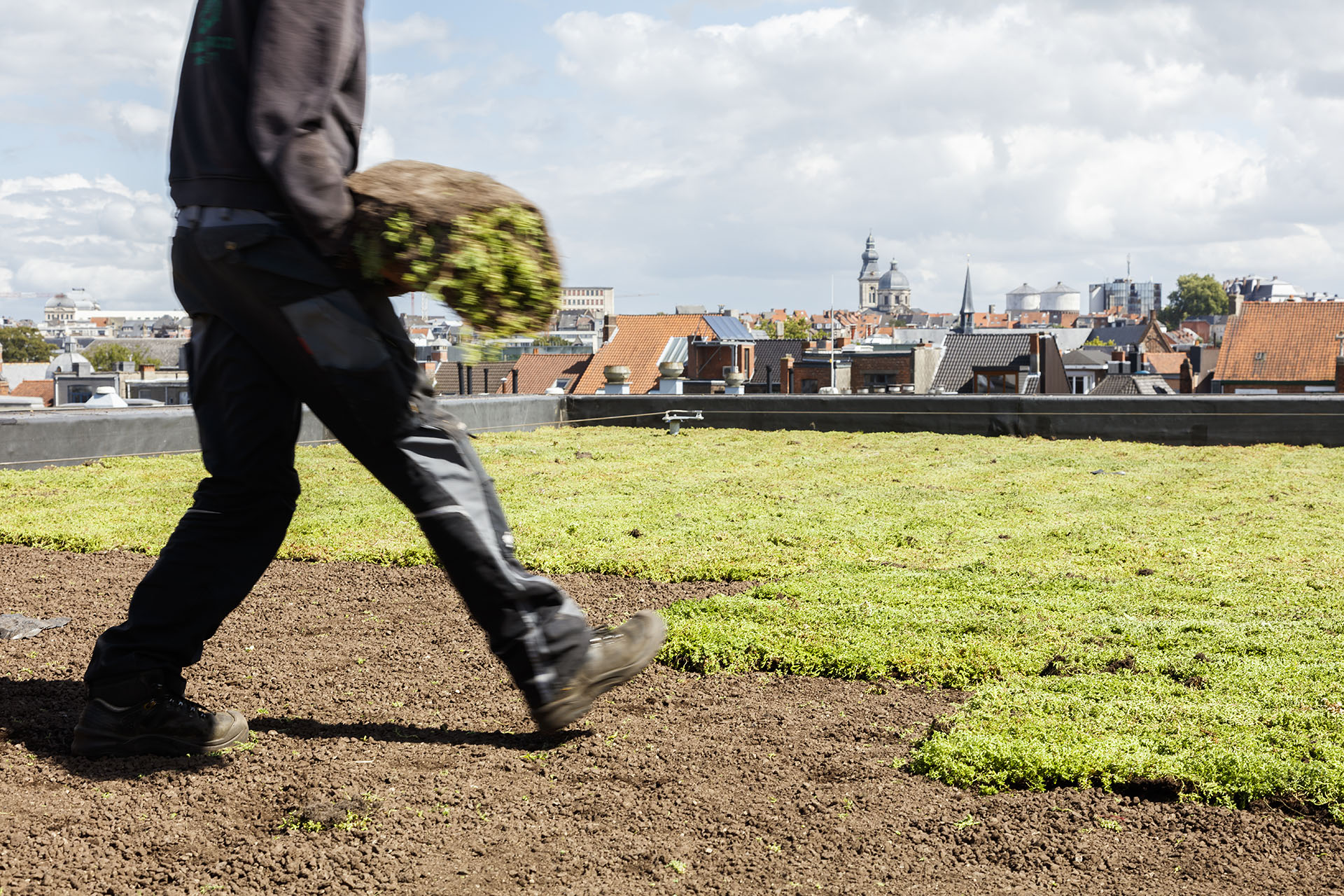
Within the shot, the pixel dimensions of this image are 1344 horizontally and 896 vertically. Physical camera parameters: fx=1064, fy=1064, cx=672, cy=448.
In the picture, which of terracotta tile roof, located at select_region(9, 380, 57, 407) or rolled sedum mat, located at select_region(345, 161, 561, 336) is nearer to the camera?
rolled sedum mat, located at select_region(345, 161, 561, 336)

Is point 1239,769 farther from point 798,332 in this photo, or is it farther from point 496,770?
point 798,332

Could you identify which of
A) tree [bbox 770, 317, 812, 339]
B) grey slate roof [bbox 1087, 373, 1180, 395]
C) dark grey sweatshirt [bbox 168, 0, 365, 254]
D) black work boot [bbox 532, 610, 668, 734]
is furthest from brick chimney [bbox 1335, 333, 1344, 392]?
tree [bbox 770, 317, 812, 339]

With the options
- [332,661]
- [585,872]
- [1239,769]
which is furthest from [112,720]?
[1239,769]

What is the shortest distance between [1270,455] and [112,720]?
11.1 m

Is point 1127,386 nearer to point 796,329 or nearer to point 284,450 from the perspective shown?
point 284,450

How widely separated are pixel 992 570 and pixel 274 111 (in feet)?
11.7

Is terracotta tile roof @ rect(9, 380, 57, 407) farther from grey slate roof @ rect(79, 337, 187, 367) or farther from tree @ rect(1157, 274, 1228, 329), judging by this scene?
tree @ rect(1157, 274, 1228, 329)

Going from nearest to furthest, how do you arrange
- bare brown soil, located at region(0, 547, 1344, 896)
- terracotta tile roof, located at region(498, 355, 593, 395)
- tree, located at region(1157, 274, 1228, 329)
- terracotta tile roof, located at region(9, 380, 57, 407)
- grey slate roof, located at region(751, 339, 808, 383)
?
bare brown soil, located at region(0, 547, 1344, 896) < terracotta tile roof, located at region(498, 355, 593, 395) < terracotta tile roof, located at region(9, 380, 57, 407) < grey slate roof, located at region(751, 339, 808, 383) < tree, located at region(1157, 274, 1228, 329)

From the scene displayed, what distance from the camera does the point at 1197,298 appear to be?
157875 millimetres

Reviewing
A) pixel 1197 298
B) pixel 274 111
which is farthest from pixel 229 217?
pixel 1197 298

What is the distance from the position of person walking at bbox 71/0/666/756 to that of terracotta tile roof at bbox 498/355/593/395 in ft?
175

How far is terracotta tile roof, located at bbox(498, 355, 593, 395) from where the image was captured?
56781mm

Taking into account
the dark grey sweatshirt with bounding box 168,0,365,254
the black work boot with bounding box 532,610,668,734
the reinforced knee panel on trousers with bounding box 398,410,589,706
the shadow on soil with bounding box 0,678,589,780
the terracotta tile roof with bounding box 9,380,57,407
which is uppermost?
the dark grey sweatshirt with bounding box 168,0,365,254

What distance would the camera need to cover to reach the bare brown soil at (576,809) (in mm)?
1953
